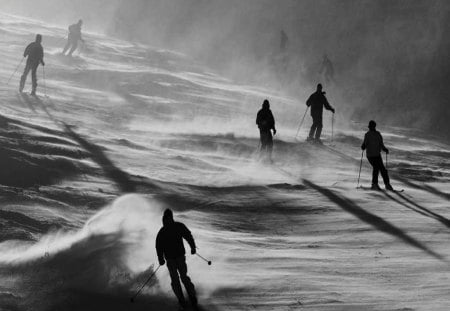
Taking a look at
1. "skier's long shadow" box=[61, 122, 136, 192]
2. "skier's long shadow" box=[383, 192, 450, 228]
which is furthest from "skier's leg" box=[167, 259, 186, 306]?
"skier's long shadow" box=[383, 192, 450, 228]

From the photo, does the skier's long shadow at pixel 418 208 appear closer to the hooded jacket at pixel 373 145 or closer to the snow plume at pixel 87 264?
the hooded jacket at pixel 373 145

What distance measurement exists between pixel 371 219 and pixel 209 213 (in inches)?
147

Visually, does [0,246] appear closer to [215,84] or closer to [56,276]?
[56,276]

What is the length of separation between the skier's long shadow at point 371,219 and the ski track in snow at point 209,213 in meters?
0.05

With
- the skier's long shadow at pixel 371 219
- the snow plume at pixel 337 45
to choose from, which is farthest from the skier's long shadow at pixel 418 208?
the snow plume at pixel 337 45

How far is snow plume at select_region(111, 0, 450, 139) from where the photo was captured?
184 ft

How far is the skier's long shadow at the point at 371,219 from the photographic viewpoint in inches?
547

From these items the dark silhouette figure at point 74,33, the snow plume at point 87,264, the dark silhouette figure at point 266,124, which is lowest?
the snow plume at point 87,264

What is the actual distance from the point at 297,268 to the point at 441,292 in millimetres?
2616

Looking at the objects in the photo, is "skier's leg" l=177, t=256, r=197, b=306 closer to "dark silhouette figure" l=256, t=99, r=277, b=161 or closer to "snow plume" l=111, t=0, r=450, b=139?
"dark silhouette figure" l=256, t=99, r=277, b=161

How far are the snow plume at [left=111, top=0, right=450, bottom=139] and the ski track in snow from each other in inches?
1039

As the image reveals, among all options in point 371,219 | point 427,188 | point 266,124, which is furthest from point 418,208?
point 266,124

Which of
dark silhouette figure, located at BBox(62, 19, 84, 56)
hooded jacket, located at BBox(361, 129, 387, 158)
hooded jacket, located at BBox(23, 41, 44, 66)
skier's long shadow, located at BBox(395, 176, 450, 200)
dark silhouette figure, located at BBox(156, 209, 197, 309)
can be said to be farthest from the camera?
dark silhouette figure, located at BBox(62, 19, 84, 56)

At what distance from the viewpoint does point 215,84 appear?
145 ft
